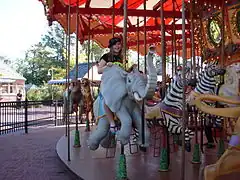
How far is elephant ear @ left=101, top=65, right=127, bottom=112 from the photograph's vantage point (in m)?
4.14

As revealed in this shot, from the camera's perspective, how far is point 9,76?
3969 cm

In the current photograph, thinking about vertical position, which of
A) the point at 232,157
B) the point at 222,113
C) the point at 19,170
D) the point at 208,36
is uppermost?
the point at 208,36

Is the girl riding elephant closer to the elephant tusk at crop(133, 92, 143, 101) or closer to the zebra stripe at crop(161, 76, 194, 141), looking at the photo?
the elephant tusk at crop(133, 92, 143, 101)

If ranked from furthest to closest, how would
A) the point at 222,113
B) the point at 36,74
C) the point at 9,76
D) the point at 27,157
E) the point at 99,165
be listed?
the point at 36,74
the point at 9,76
the point at 27,157
the point at 99,165
the point at 222,113

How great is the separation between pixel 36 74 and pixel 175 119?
44900 mm

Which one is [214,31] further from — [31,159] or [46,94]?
[46,94]

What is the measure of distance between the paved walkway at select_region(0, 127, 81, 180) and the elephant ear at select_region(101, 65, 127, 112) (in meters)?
1.30

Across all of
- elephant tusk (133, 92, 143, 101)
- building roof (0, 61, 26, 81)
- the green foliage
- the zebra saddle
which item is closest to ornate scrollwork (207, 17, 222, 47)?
the zebra saddle

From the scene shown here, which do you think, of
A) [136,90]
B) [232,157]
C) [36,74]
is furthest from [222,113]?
[36,74]

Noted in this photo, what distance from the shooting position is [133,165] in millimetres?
5094

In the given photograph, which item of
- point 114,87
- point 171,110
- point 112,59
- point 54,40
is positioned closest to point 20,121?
point 112,59

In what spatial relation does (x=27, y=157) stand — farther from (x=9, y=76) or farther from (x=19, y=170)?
(x=9, y=76)

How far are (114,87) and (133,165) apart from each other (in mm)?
1490

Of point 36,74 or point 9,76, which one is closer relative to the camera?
point 9,76
